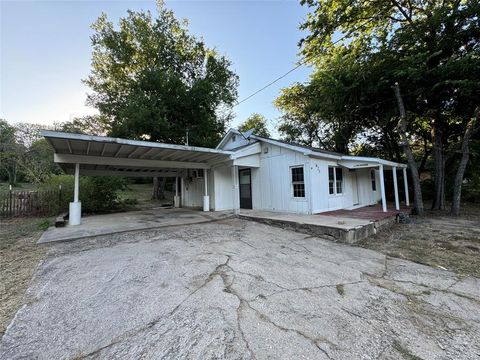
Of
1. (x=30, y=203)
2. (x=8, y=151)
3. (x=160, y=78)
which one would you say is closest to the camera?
(x=30, y=203)

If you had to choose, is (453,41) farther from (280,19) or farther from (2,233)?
(2,233)

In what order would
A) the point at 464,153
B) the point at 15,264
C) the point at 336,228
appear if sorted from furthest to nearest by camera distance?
the point at 464,153 → the point at 336,228 → the point at 15,264

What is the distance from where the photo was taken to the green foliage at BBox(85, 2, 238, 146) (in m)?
14.2

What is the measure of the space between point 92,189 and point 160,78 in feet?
26.7

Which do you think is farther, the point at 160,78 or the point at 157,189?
the point at 157,189

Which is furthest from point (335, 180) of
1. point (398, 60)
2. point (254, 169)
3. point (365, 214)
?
point (398, 60)

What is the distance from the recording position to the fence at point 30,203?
29.2ft

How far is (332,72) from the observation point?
34.8 feet

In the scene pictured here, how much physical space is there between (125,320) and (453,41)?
13.7 metres

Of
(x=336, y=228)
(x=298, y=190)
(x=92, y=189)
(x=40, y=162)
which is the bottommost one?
(x=336, y=228)

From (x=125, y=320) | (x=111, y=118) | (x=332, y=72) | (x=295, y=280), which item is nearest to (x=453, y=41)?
(x=332, y=72)

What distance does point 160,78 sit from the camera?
13906mm

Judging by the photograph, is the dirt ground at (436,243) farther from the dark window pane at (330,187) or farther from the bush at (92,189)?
the bush at (92,189)

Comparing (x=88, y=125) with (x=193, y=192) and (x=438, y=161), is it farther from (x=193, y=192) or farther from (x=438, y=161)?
(x=438, y=161)
